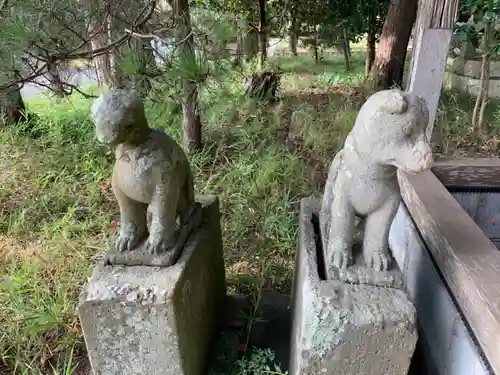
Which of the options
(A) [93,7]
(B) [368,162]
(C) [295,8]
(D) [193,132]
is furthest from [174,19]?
(C) [295,8]

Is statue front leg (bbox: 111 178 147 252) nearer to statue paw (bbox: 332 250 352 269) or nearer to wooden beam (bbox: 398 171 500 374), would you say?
statue paw (bbox: 332 250 352 269)

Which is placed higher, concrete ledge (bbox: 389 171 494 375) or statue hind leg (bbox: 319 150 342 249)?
statue hind leg (bbox: 319 150 342 249)

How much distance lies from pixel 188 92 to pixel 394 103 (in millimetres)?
1482

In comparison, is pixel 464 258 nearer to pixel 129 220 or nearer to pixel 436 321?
pixel 436 321

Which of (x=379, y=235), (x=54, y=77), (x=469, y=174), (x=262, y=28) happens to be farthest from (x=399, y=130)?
(x=262, y=28)

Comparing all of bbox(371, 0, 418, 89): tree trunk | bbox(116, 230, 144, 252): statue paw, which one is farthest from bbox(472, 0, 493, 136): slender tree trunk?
bbox(116, 230, 144, 252): statue paw

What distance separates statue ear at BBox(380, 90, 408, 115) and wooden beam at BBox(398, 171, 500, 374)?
60 cm

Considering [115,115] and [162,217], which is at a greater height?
[115,115]

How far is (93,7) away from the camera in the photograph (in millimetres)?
2336

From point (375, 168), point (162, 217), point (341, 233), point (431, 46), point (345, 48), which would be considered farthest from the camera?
point (345, 48)

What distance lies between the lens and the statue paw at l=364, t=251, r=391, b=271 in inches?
47.9

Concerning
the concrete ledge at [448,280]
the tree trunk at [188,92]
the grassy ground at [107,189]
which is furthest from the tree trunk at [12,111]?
the concrete ledge at [448,280]

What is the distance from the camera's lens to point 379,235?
48.2 inches

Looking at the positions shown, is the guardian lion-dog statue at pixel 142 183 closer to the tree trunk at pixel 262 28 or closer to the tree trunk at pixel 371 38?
the tree trunk at pixel 262 28
